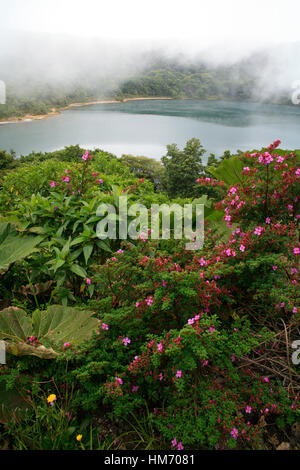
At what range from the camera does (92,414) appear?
3.69ft

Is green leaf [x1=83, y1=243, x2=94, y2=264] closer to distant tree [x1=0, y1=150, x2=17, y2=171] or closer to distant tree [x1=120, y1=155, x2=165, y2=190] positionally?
distant tree [x1=120, y1=155, x2=165, y2=190]

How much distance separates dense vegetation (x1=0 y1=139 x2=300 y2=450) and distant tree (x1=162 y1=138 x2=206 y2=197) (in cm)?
1132

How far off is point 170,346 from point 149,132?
25.6 metres

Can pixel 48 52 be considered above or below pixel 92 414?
above

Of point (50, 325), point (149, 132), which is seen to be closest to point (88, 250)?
point (50, 325)

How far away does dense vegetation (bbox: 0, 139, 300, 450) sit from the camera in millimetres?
964

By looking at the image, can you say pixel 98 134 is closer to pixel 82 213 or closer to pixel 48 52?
pixel 82 213

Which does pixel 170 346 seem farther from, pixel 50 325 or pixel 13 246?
pixel 13 246

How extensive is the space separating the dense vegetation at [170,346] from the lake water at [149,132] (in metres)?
12.3

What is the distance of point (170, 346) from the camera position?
35.2 inches

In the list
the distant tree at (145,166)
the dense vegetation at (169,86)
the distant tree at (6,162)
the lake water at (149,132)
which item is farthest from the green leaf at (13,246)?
the dense vegetation at (169,86)

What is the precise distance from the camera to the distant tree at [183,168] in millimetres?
12812

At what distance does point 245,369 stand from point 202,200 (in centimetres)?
135
